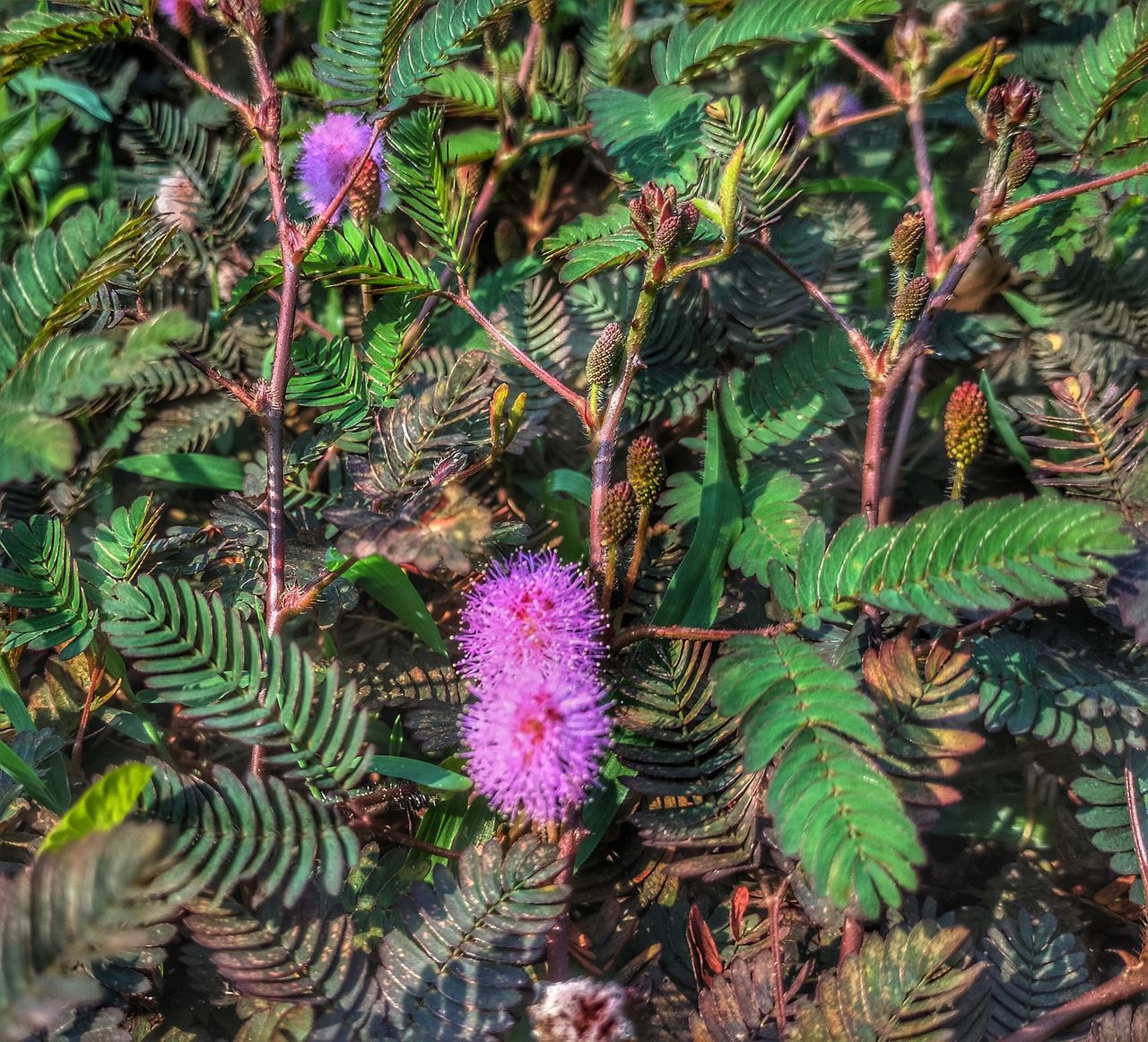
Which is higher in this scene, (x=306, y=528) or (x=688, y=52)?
(x=688, y=52)

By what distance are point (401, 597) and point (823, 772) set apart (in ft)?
2.97

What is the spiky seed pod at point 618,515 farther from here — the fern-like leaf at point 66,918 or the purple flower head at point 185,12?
the purple flower head at point 185,12

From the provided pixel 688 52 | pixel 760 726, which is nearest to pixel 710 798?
pixel 760 726

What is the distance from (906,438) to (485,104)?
4.47 feet

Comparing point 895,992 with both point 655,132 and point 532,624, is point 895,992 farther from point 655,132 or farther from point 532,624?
point 655,132

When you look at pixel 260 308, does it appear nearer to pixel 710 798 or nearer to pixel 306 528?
pixel 306 528

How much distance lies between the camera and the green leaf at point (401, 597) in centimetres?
179

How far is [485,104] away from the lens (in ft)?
8.11

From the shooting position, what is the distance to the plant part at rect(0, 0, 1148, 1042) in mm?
1276

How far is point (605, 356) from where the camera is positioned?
5.15 ft

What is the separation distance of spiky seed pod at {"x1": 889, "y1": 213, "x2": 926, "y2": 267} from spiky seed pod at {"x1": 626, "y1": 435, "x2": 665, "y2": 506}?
1.84ft

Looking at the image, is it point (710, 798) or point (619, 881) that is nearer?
point (710, 798)

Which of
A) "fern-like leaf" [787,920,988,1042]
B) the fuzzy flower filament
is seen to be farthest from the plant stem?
the fuzzy flower filament

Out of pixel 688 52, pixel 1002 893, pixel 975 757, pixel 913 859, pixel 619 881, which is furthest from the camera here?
pixel 688 52
